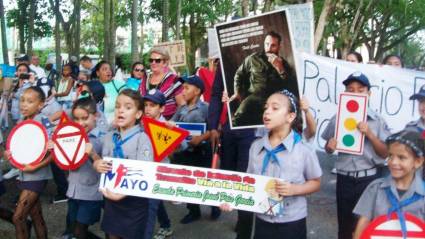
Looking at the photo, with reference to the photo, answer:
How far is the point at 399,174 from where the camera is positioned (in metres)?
2.80

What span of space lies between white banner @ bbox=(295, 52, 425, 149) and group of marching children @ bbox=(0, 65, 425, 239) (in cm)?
187

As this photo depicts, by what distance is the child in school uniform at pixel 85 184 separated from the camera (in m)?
4.15

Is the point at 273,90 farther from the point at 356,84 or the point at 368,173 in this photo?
the point at 368,173

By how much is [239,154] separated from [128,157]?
50.9 inches

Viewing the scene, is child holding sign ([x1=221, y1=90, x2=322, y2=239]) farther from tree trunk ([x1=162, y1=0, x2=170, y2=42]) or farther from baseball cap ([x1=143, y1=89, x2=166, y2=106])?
tree trunk ([x1=162, y1=0, x2=170, y2=42])

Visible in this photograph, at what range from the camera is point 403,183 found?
2.86 metres

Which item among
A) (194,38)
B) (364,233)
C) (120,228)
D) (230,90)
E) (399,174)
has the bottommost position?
(120,228)

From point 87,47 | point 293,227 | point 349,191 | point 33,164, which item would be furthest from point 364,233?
point 87,47

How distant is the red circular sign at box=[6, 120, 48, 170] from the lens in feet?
13.6

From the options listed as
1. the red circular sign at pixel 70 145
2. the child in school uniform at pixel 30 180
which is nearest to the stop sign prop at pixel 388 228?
the red circular sign at pixel 70 145

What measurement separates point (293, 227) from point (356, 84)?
125 cm

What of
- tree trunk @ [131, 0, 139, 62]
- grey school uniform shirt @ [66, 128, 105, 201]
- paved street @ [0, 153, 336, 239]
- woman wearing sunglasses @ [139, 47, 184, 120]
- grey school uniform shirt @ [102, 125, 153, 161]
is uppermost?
tree trunk @ [131, 0, 139, 62]

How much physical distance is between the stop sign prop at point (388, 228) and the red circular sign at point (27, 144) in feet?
8.47

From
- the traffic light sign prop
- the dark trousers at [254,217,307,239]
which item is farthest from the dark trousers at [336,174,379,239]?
the dark trousers at [254,217,307,239]
